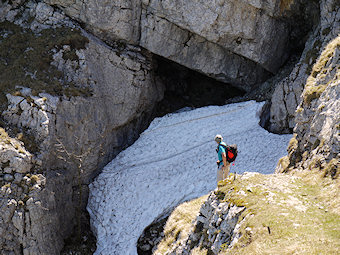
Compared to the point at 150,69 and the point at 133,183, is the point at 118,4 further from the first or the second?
the point at 133,183

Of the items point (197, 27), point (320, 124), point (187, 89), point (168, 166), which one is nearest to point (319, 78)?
point (320, 124)

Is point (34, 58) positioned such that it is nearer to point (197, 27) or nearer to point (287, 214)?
point (197, 27)

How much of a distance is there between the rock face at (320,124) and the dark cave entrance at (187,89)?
45.5 ft

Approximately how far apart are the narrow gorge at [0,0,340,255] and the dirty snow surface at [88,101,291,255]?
0.26ft

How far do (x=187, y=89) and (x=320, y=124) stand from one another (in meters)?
19.4

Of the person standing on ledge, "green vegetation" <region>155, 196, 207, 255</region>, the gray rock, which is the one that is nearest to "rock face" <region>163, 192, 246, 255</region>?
"green vegetation" <region>155, 196, 207, 255</region>

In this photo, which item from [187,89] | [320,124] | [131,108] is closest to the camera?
[320,124]

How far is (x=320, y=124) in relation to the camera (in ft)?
53.3

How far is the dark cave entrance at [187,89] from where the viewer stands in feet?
108

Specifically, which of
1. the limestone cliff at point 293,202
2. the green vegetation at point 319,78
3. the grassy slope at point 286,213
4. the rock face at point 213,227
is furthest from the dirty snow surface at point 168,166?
the grassy slope at point 286,213

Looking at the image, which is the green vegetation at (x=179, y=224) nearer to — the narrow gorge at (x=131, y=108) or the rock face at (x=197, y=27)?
the narrow gorge at (x=131, y=108)

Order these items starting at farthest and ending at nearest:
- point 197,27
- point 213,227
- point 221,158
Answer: point 197,27 < point 221,158 < point 213,227

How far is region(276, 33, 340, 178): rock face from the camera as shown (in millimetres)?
14734

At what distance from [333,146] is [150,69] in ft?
57.8
